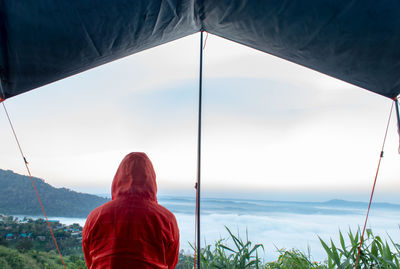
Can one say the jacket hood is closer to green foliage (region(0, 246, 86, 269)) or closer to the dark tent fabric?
the dark tent fabric

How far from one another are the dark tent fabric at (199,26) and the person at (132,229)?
0.65m

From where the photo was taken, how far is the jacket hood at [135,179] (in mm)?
975

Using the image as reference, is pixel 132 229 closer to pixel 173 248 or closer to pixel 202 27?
pixel 173 248

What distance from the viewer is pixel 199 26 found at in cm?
151

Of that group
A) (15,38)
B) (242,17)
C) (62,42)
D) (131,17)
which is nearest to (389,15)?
(242,17)

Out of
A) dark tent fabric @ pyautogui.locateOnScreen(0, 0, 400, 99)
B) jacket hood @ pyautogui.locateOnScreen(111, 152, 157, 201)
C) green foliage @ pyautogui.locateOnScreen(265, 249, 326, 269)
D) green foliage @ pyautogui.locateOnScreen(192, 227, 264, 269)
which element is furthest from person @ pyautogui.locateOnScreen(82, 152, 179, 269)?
green foliage @ pyautogui.locateOnScreen(265, 249, 326, 269)

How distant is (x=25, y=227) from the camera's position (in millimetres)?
1863

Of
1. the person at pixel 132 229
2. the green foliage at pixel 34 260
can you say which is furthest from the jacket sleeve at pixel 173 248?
the green foliage at pixel 34 260

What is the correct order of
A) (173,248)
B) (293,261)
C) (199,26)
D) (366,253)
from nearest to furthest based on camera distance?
(173,248)
(199,26)
(366,253)
(293,261)

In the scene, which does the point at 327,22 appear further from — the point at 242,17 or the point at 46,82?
the point at 46,82

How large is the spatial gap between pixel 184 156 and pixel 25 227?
1476 mm

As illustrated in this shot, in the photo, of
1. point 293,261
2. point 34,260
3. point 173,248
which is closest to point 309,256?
point 293,261

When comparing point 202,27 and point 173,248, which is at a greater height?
point 202,27

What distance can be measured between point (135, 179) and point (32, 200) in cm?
149
